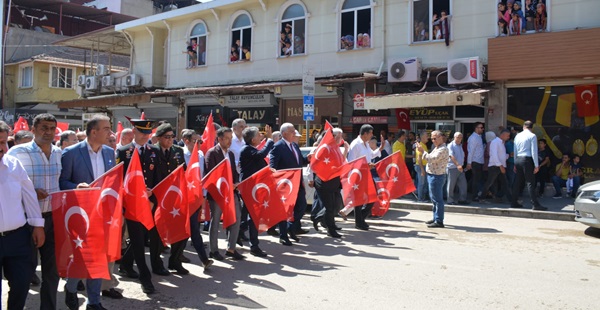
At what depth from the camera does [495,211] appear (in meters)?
12.4

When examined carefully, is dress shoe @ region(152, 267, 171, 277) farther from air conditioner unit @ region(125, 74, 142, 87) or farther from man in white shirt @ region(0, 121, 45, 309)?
air conditioner unit @ region(125, 74, 142, 87)

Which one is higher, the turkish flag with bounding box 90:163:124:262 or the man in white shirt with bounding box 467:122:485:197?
the man in white shirt with bounding box 467:122:485:197

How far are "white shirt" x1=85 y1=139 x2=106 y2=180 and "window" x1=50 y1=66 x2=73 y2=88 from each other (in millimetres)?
35642

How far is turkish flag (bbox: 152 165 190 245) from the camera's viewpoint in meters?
6.13

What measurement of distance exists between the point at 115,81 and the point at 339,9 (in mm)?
13122

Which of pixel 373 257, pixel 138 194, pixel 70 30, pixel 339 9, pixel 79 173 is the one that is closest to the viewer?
pixel 79 173

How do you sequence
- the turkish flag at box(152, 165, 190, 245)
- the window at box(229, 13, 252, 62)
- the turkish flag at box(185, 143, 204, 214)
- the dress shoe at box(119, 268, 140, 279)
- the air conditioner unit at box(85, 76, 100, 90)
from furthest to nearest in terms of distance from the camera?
the air conditioner unit at box(85, 76, 100, 90) < the window at box(229, 13, 252, 62) < the turkish flag at box(185, 143, 204, 214) < the dress shoe at box(119, 268, 140, 279) < the turkish flag at box(152, 165, 190, 245)

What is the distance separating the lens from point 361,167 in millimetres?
9820

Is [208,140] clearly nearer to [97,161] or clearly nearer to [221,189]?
[221,189]

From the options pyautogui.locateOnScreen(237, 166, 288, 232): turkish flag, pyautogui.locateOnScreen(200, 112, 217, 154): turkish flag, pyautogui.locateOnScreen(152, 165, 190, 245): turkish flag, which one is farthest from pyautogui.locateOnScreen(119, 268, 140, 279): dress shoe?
pyautogui.locateOnScreen(200, 112, 217, 154): turkish flag

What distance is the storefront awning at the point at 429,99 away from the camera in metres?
14.0

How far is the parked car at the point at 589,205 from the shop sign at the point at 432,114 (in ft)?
23.2

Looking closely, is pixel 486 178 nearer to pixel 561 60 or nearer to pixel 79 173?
pixel 561 60

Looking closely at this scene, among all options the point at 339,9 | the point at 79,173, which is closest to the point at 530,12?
the point at 339,9
